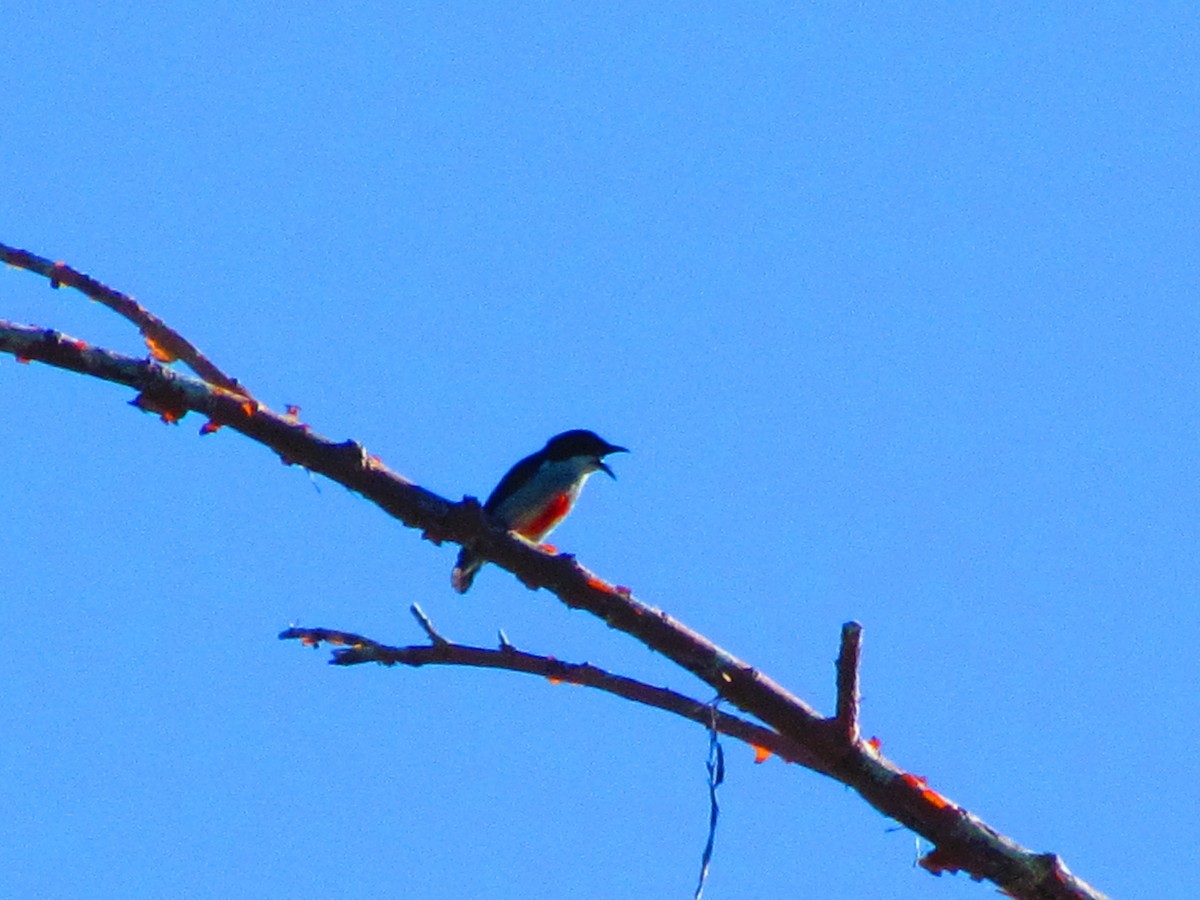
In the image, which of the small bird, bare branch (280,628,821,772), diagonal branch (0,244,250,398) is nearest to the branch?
bare branch (280,628,821,772)

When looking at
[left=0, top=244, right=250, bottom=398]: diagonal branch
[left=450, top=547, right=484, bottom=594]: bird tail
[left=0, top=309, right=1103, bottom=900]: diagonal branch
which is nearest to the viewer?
[left=0, top=309, right=1103, bottom=900]: diagonal branch

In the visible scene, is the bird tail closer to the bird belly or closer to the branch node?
the bird belly

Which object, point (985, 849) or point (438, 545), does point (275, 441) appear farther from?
point (985, 849)

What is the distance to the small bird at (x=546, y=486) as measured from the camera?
36.6 feet

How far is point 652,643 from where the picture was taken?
434cm

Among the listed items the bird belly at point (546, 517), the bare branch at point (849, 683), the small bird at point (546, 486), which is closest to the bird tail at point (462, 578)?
the small bird at point (546, 486)

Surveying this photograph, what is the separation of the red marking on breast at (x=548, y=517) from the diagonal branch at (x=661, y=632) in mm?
6664

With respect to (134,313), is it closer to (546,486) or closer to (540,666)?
(540,666)

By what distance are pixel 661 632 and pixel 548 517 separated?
689cm

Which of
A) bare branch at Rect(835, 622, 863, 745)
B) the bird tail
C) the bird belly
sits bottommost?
bare branch at Rect(835, 622, 863, 745)

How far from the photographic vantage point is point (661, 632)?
4309 mm

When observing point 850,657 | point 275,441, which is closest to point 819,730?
point 850,657

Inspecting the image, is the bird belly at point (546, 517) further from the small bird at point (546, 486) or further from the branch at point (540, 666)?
the branch at point (540, 666)

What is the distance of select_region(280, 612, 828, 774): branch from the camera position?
4.46m
